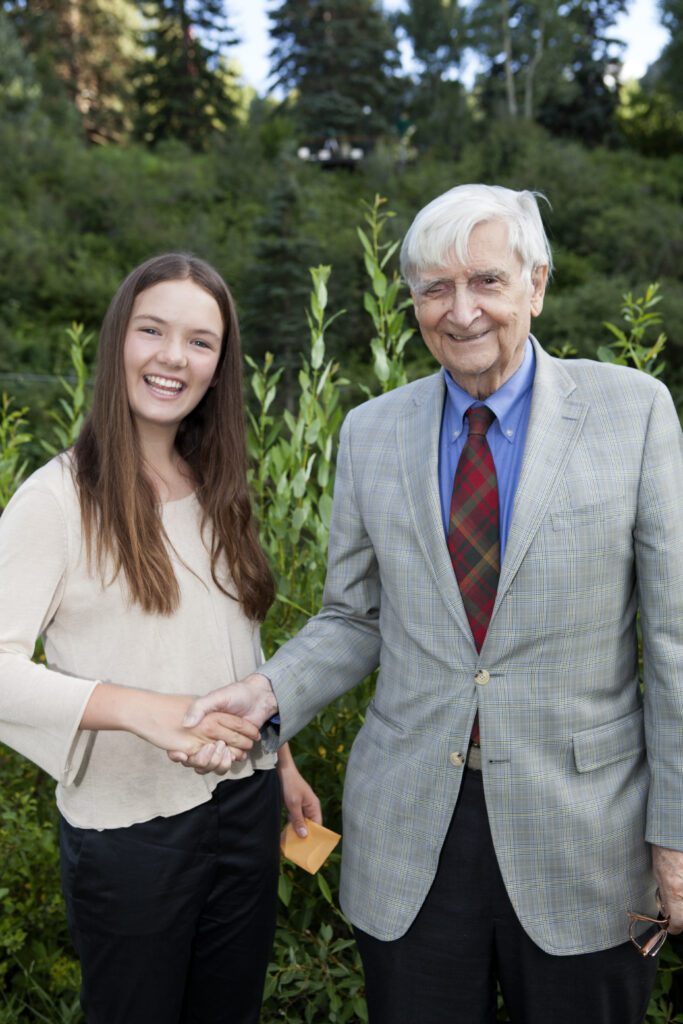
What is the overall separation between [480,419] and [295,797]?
3.14 ft

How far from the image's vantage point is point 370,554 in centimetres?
193

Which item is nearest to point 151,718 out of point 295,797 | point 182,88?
point 295,797

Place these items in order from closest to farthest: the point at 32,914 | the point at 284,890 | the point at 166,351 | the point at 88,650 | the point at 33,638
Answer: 1. the point at 33,638
2. the point at 88,650
3. the point at 166,351
4. the point at 284,890
5. the point at 32,914

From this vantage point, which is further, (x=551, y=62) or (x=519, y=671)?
(x=551, y=62)

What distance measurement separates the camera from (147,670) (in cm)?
178

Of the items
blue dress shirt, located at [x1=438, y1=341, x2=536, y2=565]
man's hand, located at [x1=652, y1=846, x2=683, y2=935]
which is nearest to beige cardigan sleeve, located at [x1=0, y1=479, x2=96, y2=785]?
blue dress shirt, located at [x1=438, y1=341, x2=536, y2=565]

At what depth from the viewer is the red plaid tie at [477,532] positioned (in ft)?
5.61

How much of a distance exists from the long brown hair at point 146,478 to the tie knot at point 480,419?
535 millimetres

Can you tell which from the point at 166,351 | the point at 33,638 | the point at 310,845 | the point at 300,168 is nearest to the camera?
the point at 33,638

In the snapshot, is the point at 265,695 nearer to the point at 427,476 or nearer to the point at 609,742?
the point at 427,476

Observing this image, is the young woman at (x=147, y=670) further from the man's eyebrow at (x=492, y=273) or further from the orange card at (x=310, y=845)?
the man's eyebrow at (x=492, y=273)

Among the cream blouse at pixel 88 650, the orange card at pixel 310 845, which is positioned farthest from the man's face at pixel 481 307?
the orange card at pixel 310 845

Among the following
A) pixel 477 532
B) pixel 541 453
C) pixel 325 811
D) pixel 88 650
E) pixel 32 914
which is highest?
pixel 541 453

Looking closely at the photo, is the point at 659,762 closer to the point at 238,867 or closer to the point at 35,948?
the point at 238,867
